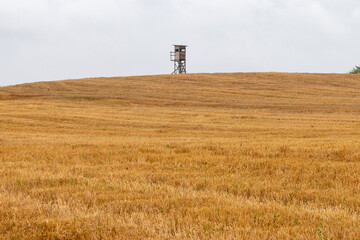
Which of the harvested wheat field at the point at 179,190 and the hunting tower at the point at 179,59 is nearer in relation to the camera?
the harvested wheat field at the point at 179,190

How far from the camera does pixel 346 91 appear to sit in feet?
164

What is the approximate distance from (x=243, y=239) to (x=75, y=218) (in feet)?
7.62

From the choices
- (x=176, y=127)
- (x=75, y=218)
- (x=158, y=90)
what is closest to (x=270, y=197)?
(x=75, y=218)

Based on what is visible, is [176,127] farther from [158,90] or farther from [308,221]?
[158,90]

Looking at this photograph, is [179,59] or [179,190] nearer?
[179,190]

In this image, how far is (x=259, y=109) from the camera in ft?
123

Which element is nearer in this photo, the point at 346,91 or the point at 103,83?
the point at 346,91

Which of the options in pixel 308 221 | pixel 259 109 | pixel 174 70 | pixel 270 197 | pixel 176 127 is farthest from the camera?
pixel 174 70

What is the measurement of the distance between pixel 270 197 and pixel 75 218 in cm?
341

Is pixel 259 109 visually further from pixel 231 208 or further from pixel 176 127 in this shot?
pixel 231 208

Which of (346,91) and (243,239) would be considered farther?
(346,91)

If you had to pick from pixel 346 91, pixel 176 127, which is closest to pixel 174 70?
pixel 346 91

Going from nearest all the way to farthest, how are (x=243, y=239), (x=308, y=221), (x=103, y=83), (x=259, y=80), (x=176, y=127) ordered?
1. (x=243, y=239)
2. (x=308, y=221)
3. (x=176, y=127)
4. (x=103, y=83)
5. (x=259, y=80)

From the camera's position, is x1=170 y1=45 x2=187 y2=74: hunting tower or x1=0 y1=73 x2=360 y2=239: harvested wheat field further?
x1=170 y1=45 x2=187 y2=74: hunting tower
